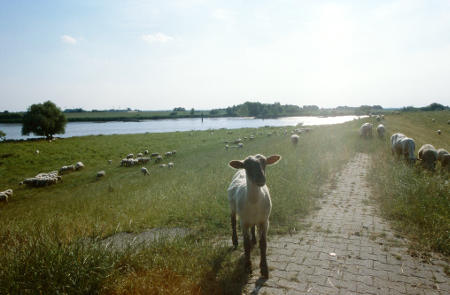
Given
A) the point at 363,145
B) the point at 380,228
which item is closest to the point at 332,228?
the point at 380,228

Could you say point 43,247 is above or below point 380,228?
above

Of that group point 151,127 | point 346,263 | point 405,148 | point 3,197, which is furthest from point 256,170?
point 151,127

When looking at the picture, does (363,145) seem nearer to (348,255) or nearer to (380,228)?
(380,228)

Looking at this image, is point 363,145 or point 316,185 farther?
point 363,145

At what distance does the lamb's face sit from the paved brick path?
183cm

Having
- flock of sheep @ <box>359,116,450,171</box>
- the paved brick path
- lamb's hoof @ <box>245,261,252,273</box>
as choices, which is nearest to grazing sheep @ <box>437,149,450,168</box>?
flock of sheep @ <box>359,116,450,171</box>

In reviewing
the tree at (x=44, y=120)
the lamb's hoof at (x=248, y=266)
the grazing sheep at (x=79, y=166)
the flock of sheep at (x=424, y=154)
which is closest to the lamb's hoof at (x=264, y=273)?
Result: the lamb's hoof at (x=248, y=266)

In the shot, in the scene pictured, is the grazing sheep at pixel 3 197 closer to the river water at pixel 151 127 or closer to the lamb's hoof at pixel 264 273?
the lamb's hoof at pixel 264 273

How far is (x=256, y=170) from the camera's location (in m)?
4.91

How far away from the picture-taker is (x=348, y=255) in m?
5.49

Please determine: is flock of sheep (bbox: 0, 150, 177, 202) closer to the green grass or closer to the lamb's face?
the green grass

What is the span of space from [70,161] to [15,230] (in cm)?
2639

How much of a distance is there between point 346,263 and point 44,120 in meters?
64.1

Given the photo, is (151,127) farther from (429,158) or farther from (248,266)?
(248,266)
